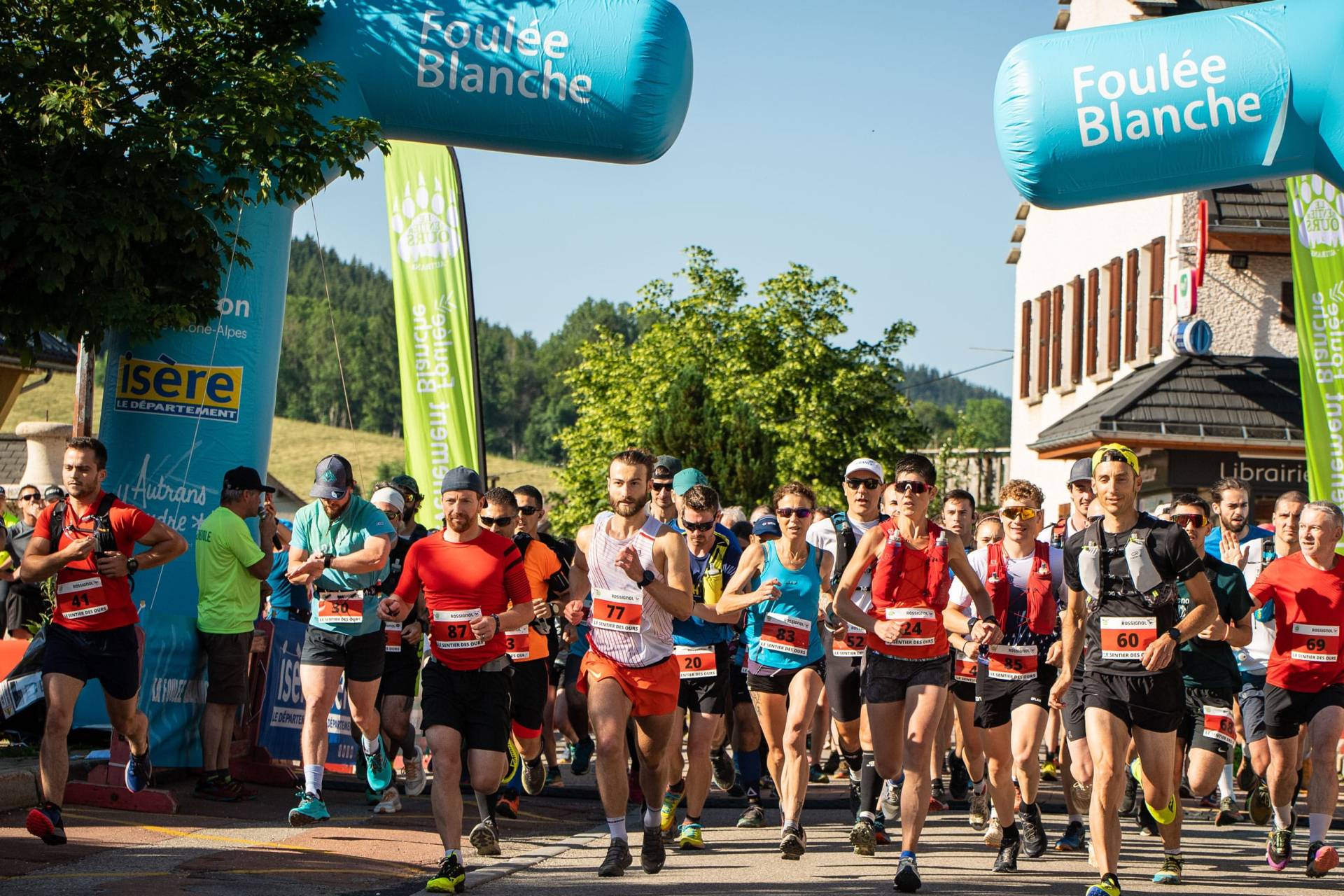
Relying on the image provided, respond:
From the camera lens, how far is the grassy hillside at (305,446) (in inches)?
4636

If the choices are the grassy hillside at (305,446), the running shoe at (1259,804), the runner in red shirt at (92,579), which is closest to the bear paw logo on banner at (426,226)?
the runner in red shirt at (92,579)

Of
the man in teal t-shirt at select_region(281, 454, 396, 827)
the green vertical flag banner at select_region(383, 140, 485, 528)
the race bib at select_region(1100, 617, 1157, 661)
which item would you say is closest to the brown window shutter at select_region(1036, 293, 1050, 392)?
the green vertical flag banner at select_region(383, 140, 485, 528)

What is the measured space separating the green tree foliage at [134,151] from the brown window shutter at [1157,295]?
1941cm

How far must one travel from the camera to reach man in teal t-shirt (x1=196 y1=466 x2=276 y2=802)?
10.3 m

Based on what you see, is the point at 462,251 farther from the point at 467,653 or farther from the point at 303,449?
the point at 303,449

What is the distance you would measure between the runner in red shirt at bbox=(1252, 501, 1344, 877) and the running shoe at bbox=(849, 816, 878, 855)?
7.35ft

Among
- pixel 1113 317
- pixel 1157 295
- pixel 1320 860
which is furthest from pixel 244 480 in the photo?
pixel 1113 317

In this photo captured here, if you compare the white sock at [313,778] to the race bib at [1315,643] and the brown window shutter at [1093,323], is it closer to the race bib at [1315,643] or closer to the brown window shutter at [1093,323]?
the race bib at [1315,643]

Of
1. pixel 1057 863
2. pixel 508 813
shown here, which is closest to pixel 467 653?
pixel 508 813

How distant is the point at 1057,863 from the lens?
9.40 metres

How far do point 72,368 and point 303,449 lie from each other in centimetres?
10197

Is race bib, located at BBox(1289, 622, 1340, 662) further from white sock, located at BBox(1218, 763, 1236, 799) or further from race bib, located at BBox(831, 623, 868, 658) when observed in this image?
race bib, located at BBox(831, 623, 868, 658)

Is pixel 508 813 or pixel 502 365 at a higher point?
pixel 502 365

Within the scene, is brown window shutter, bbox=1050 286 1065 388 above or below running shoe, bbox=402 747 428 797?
above
